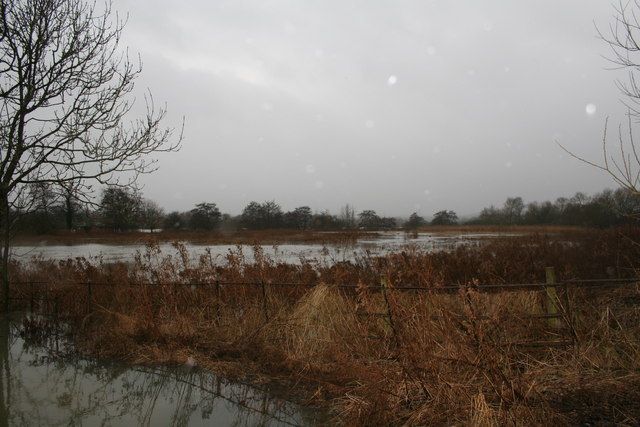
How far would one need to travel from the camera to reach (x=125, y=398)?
595 cm

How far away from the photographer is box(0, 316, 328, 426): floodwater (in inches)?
206

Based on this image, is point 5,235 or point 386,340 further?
point 5,235

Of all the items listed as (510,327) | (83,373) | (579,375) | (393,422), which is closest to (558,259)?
(510,327)

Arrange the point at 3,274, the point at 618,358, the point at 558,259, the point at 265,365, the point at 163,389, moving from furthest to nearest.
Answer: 1. the point at 558,259
2. the point at 3,274
3. the point at 265,365
4. the point at 163,389
5. the point at 618,358

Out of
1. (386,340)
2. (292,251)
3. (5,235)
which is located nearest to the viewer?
(386,340)

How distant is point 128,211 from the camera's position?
436 inches

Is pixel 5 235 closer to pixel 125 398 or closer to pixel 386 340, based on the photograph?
pixel 125 398

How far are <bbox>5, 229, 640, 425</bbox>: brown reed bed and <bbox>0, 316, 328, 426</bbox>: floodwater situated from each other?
464 millimetres

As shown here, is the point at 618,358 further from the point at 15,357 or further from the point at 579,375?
the point at 15,357

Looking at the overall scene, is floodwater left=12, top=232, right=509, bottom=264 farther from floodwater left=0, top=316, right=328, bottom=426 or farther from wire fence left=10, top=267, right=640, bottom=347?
floodwater left=0, top=316, right=328, bottom=426

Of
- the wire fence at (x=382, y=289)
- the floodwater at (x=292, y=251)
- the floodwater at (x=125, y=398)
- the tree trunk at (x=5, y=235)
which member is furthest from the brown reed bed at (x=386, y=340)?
the floodwater at (x=292, y=251)

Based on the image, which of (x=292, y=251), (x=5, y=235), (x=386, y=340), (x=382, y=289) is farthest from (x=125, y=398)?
(x=292, y=251)

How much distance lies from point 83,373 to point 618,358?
766 centimetres

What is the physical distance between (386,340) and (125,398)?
11.8ft
